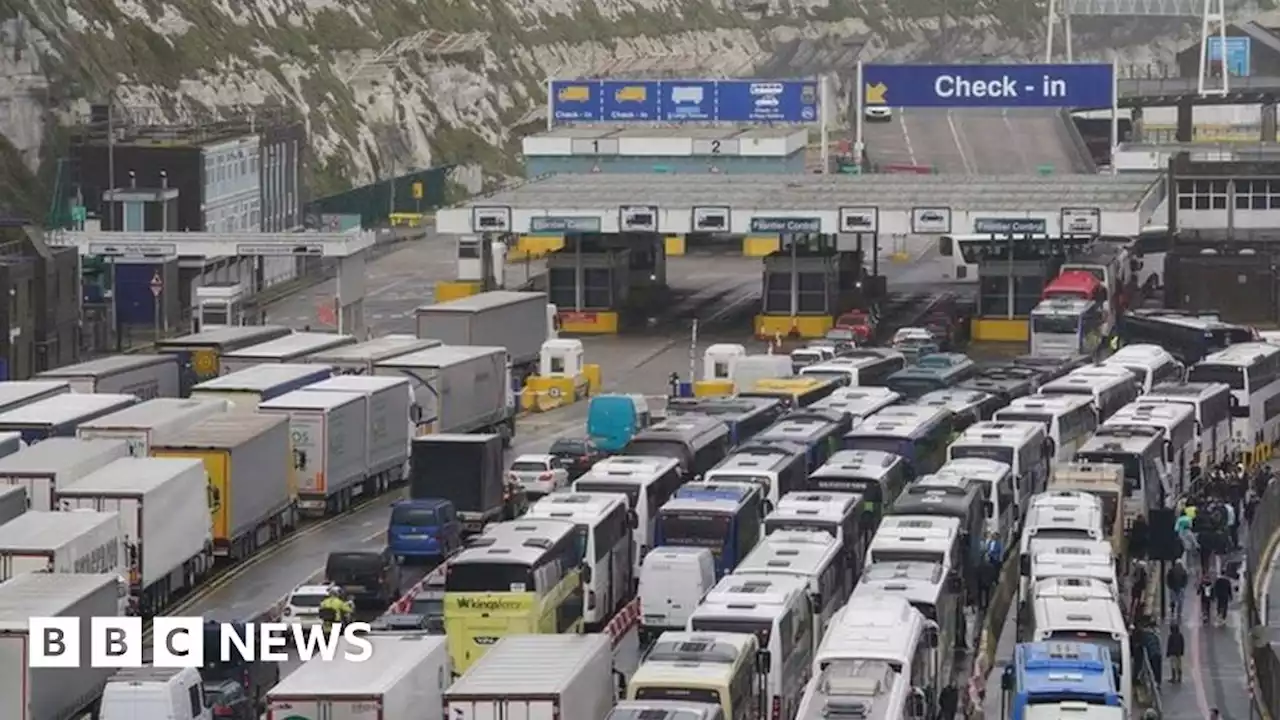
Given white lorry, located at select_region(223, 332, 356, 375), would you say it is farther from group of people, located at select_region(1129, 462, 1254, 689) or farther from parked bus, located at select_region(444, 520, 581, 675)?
parked bus, located at select_region(444, 520, 581, 675)

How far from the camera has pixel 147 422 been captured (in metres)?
47.2

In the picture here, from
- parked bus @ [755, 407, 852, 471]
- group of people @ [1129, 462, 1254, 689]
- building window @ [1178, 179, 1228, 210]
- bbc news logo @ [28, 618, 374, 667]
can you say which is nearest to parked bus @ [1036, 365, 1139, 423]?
group of people @ [1129, 462, 1254, 689]

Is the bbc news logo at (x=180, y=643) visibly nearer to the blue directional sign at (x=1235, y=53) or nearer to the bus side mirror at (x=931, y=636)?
the bus side mirror at (x=931, y=636)

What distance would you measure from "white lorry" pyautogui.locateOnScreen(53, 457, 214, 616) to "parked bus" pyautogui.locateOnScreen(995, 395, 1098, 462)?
13.9 metres

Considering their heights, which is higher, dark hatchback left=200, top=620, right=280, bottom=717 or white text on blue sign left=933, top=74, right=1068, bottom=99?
white text on blue sign left=933, top=74, right=1068, bottom=99

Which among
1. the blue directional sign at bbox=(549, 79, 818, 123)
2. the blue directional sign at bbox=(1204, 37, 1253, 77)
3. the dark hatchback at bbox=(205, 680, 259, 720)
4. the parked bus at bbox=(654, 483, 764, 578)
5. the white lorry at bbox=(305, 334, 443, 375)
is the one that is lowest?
the dark hatchback at bbox=(205, 680, 259, 720)

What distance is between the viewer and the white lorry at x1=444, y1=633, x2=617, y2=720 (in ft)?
96.3

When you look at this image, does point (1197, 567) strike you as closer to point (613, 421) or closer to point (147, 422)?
point (613, 421)

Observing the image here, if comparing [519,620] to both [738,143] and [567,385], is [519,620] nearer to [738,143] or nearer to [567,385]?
[567,385]

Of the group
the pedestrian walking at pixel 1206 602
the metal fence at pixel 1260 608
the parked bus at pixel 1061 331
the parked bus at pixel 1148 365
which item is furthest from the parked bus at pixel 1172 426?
the parked bus at pixel 1061 331

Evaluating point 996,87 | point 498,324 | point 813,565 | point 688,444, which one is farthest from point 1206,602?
point 996,87

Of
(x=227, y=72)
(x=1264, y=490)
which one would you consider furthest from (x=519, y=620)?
(x=227, y=72)

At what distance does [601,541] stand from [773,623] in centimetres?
700

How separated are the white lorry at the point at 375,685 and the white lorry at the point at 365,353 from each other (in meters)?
24.4
